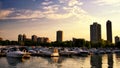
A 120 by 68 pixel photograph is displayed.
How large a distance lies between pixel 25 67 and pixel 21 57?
Answer: 89.4 ft

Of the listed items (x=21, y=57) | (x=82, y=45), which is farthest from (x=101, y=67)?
(x=82, y=45)

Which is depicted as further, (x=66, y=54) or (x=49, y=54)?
(x=66, y=54)

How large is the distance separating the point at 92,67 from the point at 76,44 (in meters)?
141

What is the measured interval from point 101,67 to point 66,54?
156 feet

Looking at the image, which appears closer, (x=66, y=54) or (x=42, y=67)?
(x=42, y=67)

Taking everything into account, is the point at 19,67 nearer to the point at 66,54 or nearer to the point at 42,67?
the point at 42,67

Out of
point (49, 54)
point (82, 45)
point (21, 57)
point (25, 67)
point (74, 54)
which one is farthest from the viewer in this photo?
point (82, 45)

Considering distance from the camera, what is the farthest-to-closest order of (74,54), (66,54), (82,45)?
(82,45), (74,54), (66,54)

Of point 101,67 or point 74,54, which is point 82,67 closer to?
point 101,67

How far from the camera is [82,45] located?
19075 centimetres

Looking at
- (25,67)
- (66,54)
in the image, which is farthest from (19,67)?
(66,54)

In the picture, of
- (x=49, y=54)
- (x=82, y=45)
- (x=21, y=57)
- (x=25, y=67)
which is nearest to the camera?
(x=25, y=67)

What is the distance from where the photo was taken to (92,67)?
169 feet

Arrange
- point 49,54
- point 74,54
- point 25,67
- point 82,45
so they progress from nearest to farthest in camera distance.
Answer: point 25,67 → point 49,54 → point 74,54 → point 82,45
